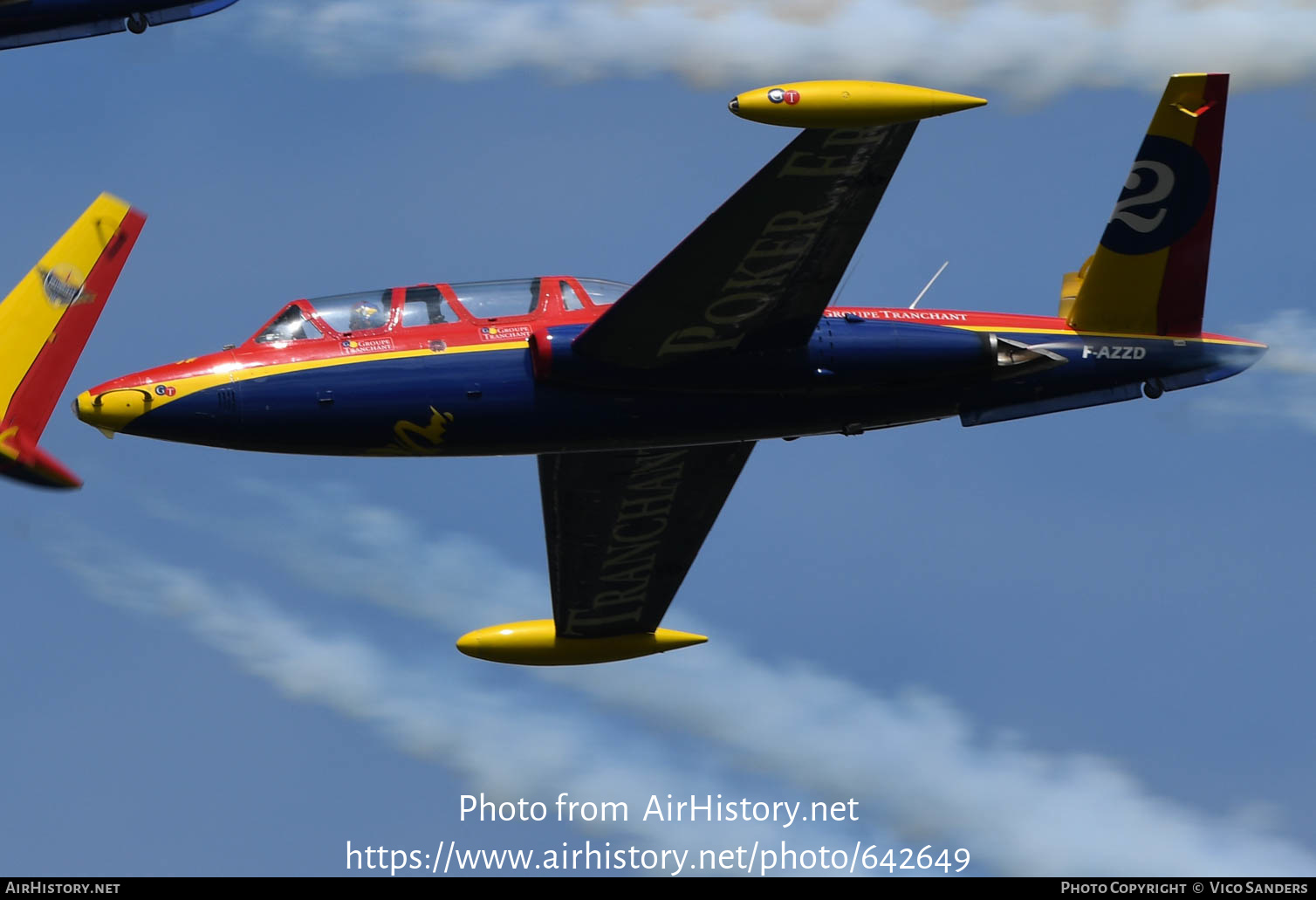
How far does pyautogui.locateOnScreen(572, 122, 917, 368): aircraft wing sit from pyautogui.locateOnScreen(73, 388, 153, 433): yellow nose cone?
7278 millimetres

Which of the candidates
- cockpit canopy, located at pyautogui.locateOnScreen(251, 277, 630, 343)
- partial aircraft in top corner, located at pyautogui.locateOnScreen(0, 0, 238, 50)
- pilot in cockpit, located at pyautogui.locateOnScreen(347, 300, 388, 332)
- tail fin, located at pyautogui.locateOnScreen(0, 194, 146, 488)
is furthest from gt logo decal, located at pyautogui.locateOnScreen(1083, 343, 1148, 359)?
partial aircraft in top corner, located at pyautogui.locateOnScreen(0, 0, 238, 50)

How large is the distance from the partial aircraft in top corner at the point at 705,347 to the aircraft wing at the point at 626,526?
155 centimetres

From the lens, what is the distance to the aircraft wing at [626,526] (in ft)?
125

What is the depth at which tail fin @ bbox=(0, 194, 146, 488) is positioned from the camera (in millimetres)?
31750

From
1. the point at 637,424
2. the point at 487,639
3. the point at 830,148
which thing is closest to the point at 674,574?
the point at 487,639

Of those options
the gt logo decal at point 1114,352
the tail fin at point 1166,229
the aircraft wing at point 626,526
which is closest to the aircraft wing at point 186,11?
the aircraft wing at point 626,526

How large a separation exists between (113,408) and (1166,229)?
1863 centimetres

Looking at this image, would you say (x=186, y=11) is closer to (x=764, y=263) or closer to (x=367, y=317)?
(x=367, y=317)

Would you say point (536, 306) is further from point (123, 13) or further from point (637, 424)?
point (123, 13)

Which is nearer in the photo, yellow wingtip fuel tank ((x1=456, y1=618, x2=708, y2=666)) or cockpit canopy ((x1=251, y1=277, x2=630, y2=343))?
cockpit canopy ((x1=251, y1=277, x2=630, y2=343))

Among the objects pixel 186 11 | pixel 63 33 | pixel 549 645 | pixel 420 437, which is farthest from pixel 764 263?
pixel 63 33

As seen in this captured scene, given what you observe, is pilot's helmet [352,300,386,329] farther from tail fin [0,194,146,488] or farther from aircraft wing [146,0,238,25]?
aircraft wing [146,0,238,25]

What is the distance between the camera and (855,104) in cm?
2933

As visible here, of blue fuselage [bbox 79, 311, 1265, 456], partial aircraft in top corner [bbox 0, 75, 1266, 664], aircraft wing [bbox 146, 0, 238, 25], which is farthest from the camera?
aircraft wing [bbox 146, 0, 238, 25]
